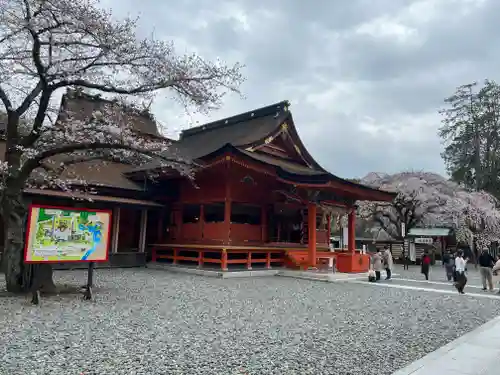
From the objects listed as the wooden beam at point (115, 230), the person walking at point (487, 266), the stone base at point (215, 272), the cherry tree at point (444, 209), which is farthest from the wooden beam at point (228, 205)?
the cherry tree at point (444, 209)

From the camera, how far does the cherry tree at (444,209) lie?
2550 cm

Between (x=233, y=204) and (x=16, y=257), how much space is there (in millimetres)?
8331

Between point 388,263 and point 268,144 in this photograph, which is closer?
point 388,263

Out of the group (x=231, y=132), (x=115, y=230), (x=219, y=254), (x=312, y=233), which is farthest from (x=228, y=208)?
(x=231, y=132)

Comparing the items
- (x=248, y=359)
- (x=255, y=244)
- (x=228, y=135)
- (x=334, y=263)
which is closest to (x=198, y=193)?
(x=255, y=244)

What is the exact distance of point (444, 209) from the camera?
25.6 meters

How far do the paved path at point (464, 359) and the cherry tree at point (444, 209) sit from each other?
67.3 feet

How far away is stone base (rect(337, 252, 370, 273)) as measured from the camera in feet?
49.2

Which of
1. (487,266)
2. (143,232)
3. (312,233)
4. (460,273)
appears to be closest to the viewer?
(460,273)

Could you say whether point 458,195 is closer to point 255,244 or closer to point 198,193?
point 255,244

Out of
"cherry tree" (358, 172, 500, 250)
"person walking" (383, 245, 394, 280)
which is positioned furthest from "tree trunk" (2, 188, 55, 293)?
"cherry tree" (358, 172, 500, 250)

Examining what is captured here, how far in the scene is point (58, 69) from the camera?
816cm

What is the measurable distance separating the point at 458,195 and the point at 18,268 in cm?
2618

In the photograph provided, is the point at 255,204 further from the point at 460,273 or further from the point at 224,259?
the point at 460,273
